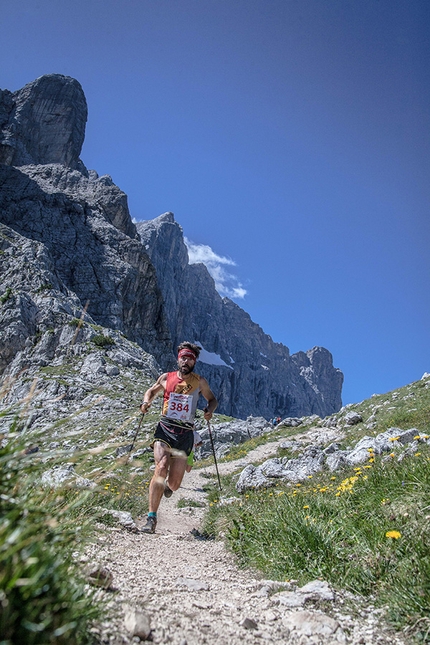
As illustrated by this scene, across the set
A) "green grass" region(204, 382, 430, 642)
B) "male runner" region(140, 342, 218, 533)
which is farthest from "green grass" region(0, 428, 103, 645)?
"male runner" region(140, 342, 218, 533)

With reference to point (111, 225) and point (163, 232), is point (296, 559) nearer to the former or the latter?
point (111, 225)

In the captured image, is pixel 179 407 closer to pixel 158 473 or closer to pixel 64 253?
pixel 158 473

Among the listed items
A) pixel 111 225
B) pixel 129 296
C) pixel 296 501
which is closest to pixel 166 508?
pixel 296 501

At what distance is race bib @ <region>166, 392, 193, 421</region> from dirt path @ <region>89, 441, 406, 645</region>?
2752mm

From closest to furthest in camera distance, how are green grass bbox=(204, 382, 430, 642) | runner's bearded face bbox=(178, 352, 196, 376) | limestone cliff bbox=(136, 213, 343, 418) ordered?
green grass bbox=(204, 382, 430, 642), runner's bearded face bbox=(178, 352, 196, 376), limestone cliff bbox=(136, 213, 343, 418)

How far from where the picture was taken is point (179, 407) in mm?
7426

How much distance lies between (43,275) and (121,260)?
1552 inches

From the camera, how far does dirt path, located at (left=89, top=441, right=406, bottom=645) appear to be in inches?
97.6

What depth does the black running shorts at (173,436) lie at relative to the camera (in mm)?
7279

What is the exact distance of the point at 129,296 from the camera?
80.2 meters

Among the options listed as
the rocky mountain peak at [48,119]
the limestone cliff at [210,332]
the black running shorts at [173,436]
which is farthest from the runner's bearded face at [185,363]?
the limestone cliff at [210,332]

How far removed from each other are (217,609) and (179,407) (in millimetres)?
4478

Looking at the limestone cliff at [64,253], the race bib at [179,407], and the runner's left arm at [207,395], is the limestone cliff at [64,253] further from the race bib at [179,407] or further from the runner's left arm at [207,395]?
the race bib at [179,407]

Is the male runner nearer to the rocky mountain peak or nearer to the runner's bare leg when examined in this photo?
the runner's bare leg
